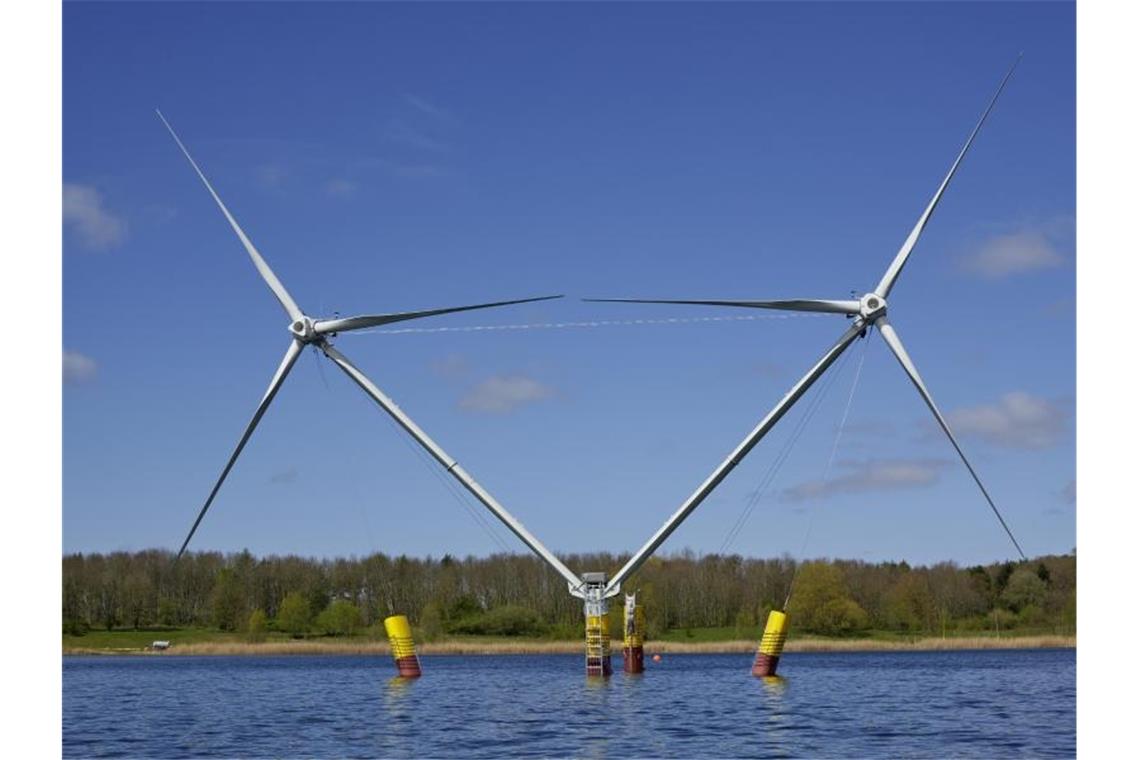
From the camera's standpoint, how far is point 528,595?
172750mm

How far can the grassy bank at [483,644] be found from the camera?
14400cm

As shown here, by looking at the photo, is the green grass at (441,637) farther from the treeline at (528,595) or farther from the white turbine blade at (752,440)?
the white turbine blade at (752,440)

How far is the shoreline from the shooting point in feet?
469

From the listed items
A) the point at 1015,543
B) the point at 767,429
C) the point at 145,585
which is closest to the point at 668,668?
the point at 767,429

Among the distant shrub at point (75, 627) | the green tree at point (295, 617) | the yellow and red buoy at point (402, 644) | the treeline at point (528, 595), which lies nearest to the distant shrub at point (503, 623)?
the treeline at point (528, 595)

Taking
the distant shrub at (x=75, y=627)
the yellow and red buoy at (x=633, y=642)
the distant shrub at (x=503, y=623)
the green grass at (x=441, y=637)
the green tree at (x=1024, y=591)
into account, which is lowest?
the green grass at (x=441, y=637)

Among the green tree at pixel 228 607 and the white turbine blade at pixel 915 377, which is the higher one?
the white turbine blade at pixel 915 377

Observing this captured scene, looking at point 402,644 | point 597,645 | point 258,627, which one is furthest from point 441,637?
point 597,645

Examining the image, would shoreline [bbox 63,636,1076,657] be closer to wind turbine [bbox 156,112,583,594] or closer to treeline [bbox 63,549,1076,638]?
treeline [bbox 63,549,1076,638]

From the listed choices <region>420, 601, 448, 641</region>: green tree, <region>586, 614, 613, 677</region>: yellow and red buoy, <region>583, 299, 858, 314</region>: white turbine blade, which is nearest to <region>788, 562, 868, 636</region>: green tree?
<region>420, 601, 448, 641</region>: green tree

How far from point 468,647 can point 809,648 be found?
39031 mm

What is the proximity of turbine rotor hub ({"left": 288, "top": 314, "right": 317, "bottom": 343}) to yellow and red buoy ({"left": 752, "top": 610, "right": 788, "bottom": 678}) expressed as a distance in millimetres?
27427

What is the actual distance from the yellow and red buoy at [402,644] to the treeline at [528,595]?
76.1 m
